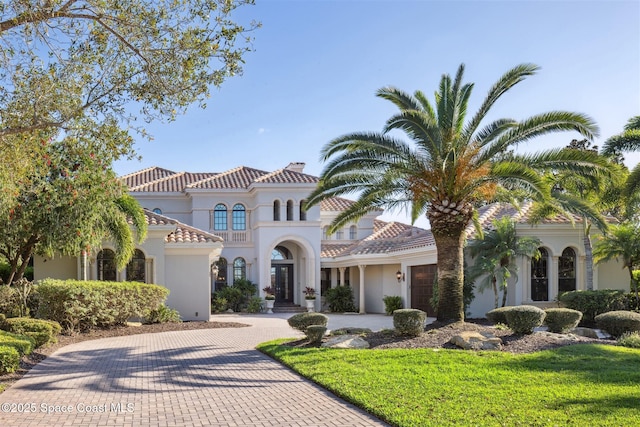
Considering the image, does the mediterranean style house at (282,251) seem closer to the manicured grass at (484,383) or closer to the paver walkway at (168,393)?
the paver walkway at (168,393)

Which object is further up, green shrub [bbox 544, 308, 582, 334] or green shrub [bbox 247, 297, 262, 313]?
green shrub [bbox 544, 308, 582, 334]

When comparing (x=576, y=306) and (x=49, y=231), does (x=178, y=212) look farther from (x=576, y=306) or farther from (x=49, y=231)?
(x=576, y=306)

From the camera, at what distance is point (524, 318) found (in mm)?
14469

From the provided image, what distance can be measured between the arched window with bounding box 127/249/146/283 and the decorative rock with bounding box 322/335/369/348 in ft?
39.7

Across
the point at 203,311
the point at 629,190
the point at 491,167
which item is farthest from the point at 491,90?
the point at 203,311

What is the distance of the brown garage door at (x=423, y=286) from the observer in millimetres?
26422

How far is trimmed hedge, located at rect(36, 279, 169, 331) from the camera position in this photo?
1777cm

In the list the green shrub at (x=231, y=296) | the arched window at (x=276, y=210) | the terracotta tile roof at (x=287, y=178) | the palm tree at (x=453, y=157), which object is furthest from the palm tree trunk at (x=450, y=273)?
the arched window at (x=276, y=210)

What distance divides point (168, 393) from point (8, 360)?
3.32 metres

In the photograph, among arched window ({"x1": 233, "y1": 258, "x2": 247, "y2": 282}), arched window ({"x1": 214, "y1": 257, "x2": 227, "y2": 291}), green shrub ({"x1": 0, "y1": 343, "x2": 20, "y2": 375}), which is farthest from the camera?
A: arched window ({"x1": 233, "y1": 258, "x2": 247, "y2": 282})

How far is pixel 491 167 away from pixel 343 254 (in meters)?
19.6

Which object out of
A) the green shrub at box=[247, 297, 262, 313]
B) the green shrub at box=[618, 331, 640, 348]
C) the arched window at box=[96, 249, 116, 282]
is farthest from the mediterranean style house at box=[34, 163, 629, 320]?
the green shrub at box=[618, 331, 640, 348]

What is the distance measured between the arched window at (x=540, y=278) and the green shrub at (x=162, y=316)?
46.0ft

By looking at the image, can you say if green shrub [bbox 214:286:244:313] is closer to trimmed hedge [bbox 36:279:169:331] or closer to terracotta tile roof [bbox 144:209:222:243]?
terracotta tile roof [bbox 144:209:222:243]
